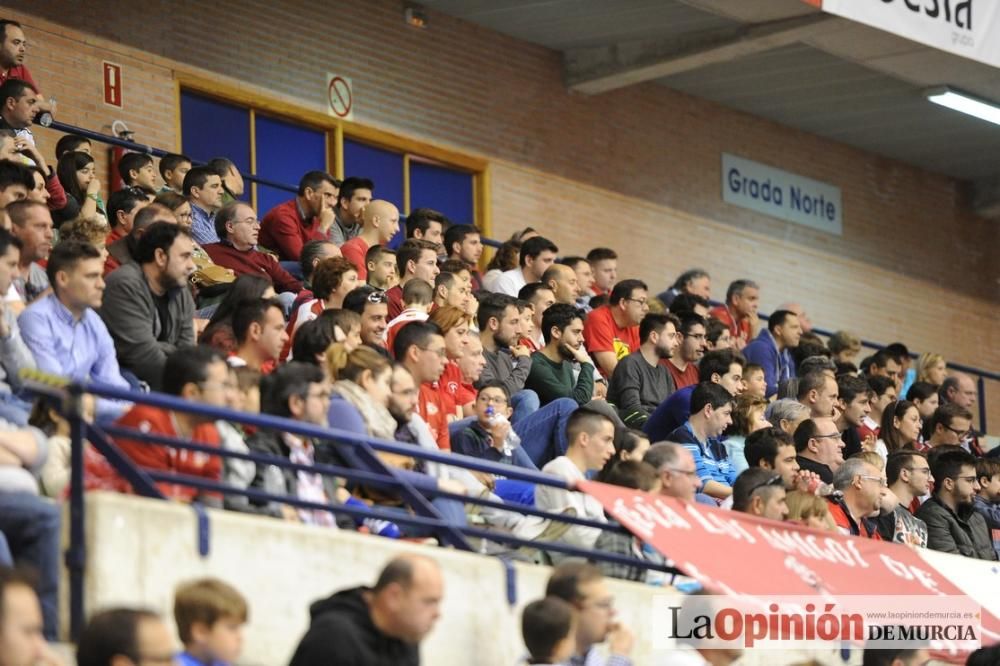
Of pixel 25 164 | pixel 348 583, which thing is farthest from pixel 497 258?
pixel 348 583

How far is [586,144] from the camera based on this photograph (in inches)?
778

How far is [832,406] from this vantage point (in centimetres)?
1326

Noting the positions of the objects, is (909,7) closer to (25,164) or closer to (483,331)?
(483,331)

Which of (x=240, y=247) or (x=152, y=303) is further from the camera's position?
(x=240, y=247)

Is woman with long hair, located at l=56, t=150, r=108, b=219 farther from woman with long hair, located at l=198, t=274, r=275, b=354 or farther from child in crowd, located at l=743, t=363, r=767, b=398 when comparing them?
child in crowd, located at l=743, t=363, r=767, b=398

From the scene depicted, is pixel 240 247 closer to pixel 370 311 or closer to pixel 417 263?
pixel 417 263

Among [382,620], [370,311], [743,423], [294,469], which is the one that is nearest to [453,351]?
[370,311]

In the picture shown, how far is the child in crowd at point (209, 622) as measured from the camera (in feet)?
19.2

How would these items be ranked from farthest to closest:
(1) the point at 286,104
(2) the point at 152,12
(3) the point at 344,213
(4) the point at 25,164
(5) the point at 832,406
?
(1) the point at 286,104, (2) the point at 152,12, (3) the point at 344,213, (5) the point at 832,406, (4) the point at 25,164

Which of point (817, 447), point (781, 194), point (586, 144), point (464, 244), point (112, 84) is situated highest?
point (586, 144)

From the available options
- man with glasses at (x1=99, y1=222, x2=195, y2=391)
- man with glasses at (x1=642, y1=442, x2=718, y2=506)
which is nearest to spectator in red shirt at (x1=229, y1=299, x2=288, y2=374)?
man with glasses at (x1=99, y1=222, x2=195, y2=391)

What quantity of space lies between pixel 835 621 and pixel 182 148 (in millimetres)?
9083

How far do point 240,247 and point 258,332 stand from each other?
11.7 ft

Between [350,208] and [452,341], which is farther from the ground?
[350,208]
